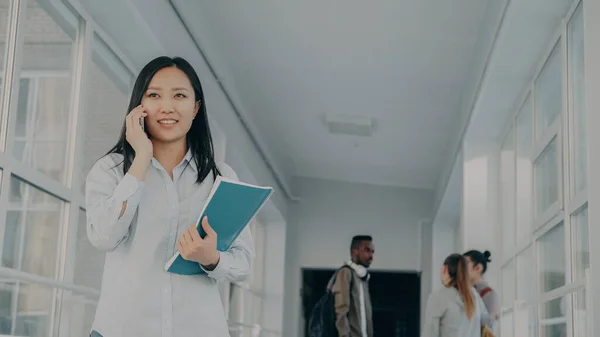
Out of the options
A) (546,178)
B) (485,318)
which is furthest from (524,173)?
(485,318)

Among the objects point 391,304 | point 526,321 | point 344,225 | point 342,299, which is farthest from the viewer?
point 391,304

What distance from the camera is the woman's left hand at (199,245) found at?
153 centimetres

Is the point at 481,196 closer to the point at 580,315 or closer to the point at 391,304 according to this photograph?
the point at 580,315

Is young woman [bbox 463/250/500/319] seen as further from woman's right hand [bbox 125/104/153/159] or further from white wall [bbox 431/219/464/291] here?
white wall [bbox 431/219/464/291]

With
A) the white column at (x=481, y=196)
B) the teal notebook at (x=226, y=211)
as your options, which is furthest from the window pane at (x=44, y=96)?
the white column at (x=481, y=196)

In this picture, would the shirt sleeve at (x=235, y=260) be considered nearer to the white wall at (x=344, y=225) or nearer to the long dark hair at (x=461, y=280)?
the long dark hair at (x=461, y=280)

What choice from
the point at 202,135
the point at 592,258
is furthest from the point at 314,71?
the point at 202,135

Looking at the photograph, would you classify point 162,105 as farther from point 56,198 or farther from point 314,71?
point 314,71

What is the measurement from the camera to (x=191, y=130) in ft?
5.72

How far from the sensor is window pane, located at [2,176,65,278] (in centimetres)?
300

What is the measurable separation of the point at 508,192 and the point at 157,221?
4.29 meters

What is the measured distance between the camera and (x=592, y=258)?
9.01 ft

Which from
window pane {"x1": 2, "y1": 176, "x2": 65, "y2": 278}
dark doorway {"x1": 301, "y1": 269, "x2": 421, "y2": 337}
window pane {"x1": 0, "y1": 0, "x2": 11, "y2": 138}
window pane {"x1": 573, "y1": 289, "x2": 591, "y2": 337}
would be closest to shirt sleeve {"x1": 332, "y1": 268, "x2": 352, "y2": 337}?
window pane {"x1": 573, "y1": 289, "x2": 591, "y2": 337}

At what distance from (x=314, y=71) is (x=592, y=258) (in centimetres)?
359
